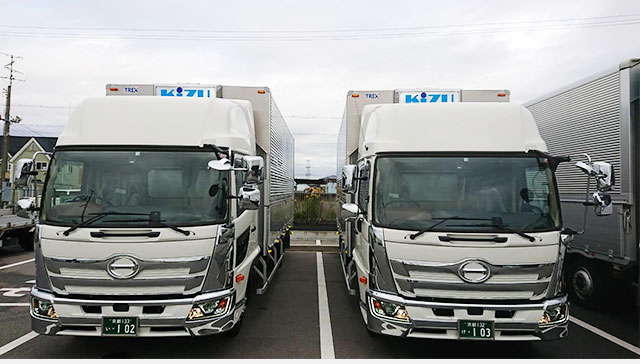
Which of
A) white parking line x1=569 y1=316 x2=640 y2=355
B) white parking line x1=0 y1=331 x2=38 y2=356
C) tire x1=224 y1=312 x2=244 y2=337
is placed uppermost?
tire x1=224 y1=312 x2=244 y2=337

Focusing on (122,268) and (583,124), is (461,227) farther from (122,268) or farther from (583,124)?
(583,124)

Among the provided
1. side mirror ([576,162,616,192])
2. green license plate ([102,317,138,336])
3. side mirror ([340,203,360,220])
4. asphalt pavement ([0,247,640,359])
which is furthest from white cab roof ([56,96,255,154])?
side mirror ([576,162,616,192])

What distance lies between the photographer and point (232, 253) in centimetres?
433

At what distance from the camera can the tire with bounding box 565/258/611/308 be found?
5941 mm

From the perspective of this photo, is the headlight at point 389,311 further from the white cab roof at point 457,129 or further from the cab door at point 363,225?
the white cab roof at point 457,129

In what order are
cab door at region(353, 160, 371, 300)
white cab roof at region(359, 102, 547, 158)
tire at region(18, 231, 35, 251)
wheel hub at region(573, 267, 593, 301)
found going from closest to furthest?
white cab roof at region(359, 102, 547, 158)
cab door at region(353, 160, 371, 300)
wheel hub at region(573, 267, 593, 301)
tire at region(18, 231, 35, 251)

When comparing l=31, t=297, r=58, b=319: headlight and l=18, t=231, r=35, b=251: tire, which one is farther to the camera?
l=18, t=231, r=35, b=251: tire

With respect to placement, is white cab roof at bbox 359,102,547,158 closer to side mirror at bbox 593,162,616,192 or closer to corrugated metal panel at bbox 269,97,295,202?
side mirror at bbox 593,162,616,192

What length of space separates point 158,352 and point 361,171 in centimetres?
320

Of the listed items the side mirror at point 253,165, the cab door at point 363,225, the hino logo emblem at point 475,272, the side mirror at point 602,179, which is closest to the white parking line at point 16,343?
the side mirror at point 253,165

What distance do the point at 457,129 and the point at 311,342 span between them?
3119 mm

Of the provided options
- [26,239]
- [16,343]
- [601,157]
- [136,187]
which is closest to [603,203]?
[601,157]
